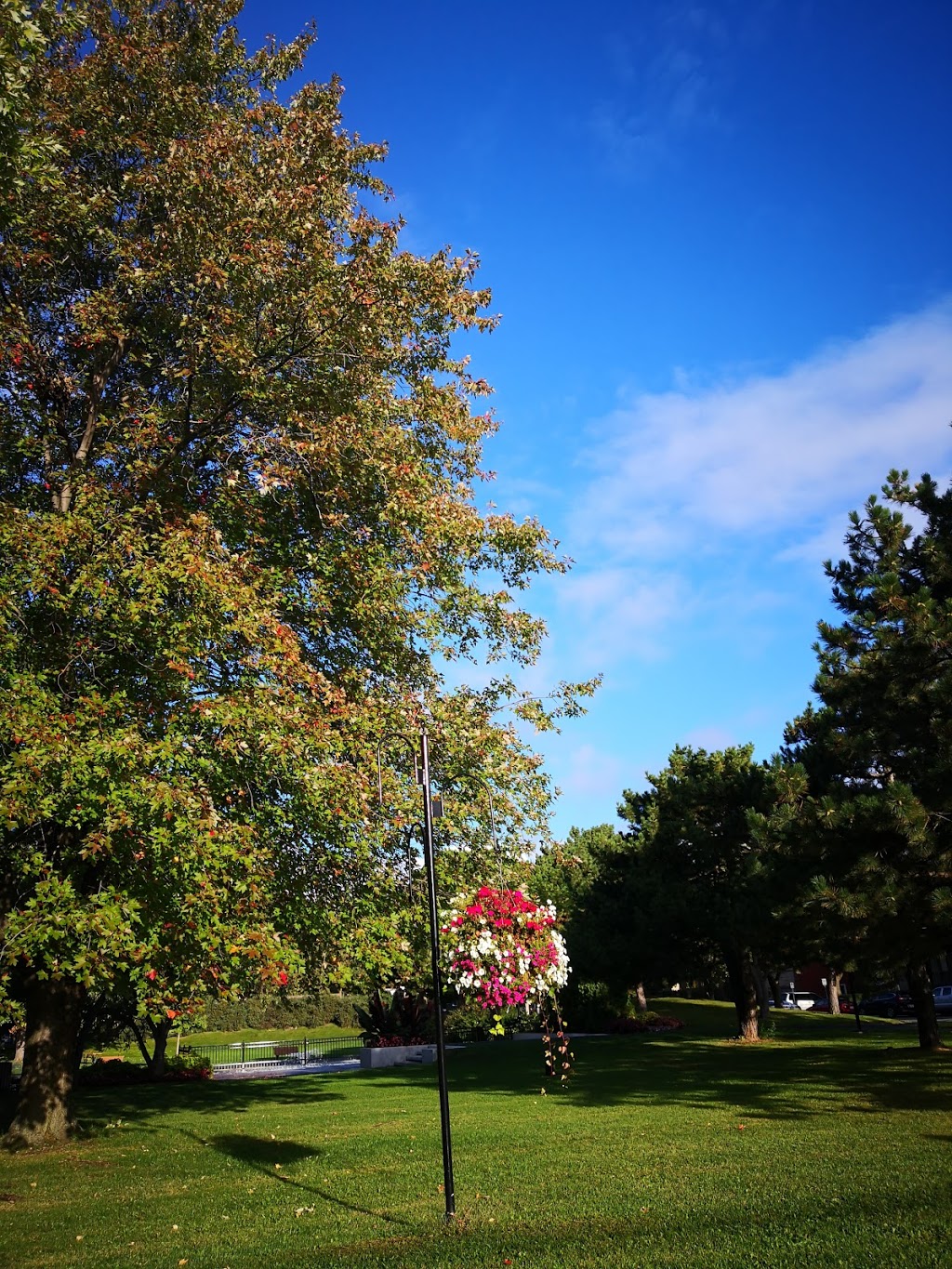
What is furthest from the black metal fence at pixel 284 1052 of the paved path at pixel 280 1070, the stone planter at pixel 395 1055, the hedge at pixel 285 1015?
the hedge at pixel 285 1015

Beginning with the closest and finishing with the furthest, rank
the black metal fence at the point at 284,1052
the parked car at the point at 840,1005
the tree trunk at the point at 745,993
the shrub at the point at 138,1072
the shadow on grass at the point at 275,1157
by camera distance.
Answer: the shadow on grass at the point at 275,1157, the shrub at the point at 138,1072, the tree trunk at the point at 745,993, the black metal fence at the point at 284,1052, the parked car at the point at 840,1005

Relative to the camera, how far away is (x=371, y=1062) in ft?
110

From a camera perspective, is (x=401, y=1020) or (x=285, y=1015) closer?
(x=401, y=1020)

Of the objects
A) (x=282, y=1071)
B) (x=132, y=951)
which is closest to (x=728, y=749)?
(x=282, y=1071)

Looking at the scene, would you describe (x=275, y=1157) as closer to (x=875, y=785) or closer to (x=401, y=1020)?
(x=875, y=785)

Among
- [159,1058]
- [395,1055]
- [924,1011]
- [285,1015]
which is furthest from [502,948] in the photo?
[285,1015]

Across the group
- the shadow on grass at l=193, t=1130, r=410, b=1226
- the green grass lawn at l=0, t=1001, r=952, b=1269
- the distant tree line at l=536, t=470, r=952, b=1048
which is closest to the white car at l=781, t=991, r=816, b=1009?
the distant tree line at l=536, t=470, r=952, b=1048

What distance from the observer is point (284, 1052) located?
43594mm

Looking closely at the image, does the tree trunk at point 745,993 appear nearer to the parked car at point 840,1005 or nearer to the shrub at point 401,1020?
the shrub at point 401,1020

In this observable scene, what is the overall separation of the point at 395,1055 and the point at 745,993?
13156mm

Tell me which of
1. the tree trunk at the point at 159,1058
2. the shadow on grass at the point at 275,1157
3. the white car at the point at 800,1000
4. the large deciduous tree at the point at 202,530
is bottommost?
the white car at the point at 800,1000

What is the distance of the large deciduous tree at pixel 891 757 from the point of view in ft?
45.9

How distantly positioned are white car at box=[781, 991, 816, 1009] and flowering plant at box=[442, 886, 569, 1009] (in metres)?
58.6

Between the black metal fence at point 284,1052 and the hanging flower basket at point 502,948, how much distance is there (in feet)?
106
